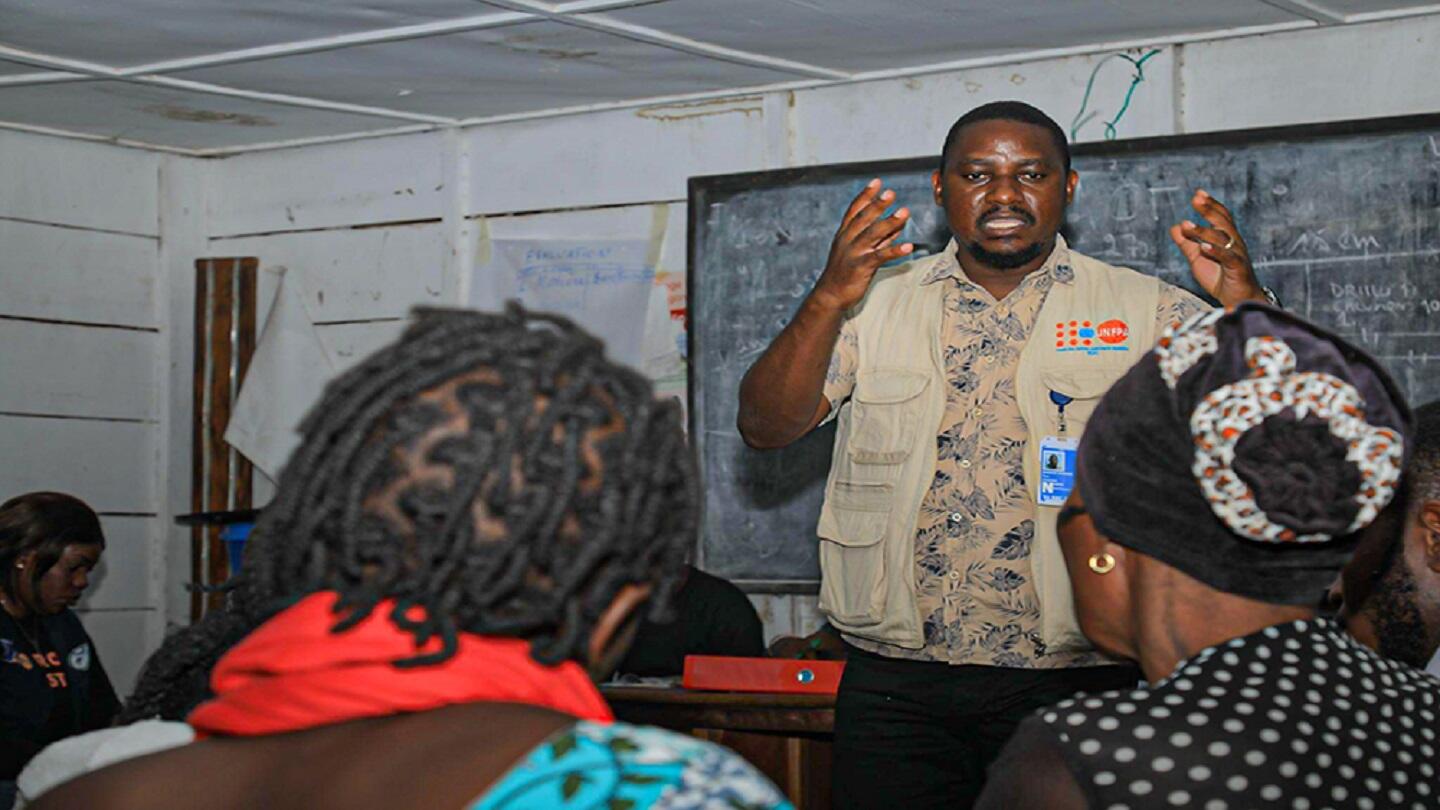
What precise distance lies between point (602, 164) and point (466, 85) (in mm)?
536

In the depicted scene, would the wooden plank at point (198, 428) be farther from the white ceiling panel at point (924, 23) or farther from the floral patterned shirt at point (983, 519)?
the floral patterned shirt at point (983, 519)

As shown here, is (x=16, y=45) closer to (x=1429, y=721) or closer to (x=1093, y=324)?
(x=1093, y=324)

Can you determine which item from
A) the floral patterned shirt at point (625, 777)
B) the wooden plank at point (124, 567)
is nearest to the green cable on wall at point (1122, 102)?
the wooden plank at point (124, 567)

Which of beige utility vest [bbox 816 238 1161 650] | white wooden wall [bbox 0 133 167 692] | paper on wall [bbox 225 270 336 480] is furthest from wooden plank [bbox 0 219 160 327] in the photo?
beige utility vest [bbox 816 238 1161 650]

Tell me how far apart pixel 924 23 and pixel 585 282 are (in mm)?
1475

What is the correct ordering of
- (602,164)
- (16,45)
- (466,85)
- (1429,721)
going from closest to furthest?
(1429,721) → (16,45) → (466,85) → (602,164)

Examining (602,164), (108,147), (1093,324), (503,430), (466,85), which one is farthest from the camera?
(108,147)

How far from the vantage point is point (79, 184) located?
18.8 ft

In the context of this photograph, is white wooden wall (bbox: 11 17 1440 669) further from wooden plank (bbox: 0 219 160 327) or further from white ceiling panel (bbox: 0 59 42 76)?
white ceiling panel (bbox: 0 59 42 76)

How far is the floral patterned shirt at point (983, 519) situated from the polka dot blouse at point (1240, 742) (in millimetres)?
1310

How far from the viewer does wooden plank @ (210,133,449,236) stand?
18.4 ft

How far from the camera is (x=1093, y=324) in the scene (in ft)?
10.0

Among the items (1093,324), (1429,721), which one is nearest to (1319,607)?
(1429,721)

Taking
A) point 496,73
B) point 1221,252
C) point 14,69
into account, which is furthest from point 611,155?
point 1221,252
